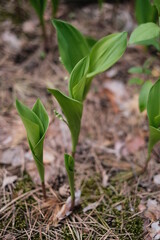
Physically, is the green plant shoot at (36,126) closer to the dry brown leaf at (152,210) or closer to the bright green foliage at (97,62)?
the bright green foliage at (97,62)

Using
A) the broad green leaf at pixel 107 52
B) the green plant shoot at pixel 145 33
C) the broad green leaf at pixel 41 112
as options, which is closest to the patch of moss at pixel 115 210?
the broad green leaf at pixel 41 112

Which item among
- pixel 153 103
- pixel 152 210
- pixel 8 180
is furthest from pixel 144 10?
pixel 8 180

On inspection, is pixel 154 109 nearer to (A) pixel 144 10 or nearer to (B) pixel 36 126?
(B) pixel 36 126

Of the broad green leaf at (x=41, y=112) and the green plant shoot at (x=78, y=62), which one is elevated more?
the green plant shoot at (x=78, y=62)

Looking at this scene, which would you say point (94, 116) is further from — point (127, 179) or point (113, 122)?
point (127, 179)

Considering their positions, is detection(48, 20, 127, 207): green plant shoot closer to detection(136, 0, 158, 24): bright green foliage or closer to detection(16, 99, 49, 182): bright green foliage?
detection(16, 99, 49, 182): bright green foliage

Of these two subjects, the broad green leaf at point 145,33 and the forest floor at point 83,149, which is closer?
the broad green leaf at point 145,33

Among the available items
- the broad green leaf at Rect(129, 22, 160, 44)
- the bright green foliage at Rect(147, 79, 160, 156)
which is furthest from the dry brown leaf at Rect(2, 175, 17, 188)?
the broad green leaf at Rect(129, 22, 160, 44)
